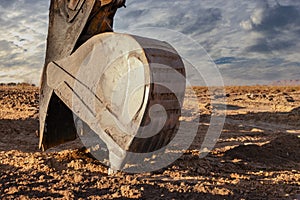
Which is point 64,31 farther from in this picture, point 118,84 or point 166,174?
A: point 166,174

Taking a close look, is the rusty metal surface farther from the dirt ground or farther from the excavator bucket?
the dirt ground

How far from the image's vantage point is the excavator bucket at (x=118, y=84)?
13.2 feet

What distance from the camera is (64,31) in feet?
16.3

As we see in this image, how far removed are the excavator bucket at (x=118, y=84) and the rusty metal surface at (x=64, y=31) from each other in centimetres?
1

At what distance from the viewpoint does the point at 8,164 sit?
533 cm

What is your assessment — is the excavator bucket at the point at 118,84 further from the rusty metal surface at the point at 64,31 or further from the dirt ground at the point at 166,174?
the dirt ground at the point at 166,174

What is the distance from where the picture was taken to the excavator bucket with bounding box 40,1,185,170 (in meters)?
4.02

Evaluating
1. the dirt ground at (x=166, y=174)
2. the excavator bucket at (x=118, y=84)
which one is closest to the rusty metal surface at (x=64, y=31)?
the excavator bucket at (x=118, y=84)

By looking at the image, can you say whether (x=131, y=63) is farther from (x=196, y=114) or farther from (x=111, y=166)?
(x=196, y=114)

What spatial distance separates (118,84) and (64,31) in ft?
3.97

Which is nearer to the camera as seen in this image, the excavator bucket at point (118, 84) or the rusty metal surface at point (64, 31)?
the excavator bucket at point (118, 84)

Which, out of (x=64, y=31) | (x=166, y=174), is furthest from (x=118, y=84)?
(x=166, y=174)

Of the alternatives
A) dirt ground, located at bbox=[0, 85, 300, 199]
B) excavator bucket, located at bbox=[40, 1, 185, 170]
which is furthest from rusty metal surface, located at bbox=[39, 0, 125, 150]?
dirt ground, located at bbox=[0, 85, 300, 199]

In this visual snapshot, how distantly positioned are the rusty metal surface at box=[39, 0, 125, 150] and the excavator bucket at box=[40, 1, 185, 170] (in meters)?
0.01
